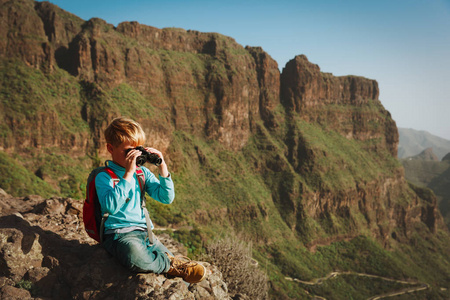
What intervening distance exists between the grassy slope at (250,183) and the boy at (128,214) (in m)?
17.7

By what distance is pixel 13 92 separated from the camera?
3120cm

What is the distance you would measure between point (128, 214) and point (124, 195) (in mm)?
494

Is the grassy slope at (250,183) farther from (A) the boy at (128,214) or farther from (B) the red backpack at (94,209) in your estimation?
(B) the red backpack at (94,209)

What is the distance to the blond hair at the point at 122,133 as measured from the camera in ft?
15.1

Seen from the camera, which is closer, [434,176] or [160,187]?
[160,187]

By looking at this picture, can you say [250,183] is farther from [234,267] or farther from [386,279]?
[234,267]

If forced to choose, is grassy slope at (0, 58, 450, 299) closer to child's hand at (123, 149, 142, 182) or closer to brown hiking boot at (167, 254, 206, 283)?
brown hiking boot at (167, 254, 206, 283)

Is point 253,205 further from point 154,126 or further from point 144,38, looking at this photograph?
point 144,38

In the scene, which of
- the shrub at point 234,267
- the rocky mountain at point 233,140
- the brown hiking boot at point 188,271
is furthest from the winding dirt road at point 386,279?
the brown hiking boot at point 188,271

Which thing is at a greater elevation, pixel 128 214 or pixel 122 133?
pixel 122 133

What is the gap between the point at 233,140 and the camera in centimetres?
6269

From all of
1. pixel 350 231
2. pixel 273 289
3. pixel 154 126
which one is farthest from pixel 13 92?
pixel 350 231

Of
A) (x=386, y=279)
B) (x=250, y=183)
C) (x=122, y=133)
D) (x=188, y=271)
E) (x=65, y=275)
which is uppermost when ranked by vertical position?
(x=122, y=133)

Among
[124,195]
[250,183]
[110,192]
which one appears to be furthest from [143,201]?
[250,183]
